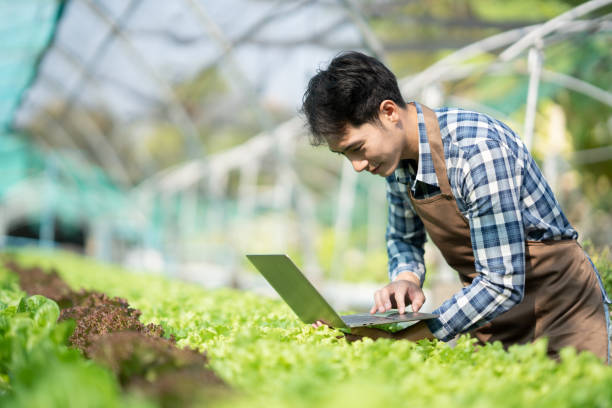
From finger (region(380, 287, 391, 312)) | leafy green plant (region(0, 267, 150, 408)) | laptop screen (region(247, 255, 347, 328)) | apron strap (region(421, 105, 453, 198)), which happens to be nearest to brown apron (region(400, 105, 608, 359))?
apron strap (region(421, 105, 453, 198))

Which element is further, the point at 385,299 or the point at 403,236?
the point at 403,236

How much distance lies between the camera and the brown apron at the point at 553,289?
2.26m

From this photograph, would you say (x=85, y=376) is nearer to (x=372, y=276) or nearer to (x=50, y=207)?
(x=372, y=276)

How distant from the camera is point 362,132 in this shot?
221cm

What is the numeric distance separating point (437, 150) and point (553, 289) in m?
0.68

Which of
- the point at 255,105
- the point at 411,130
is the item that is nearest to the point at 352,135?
the point at 411,130

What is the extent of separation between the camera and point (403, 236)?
9.46 feet

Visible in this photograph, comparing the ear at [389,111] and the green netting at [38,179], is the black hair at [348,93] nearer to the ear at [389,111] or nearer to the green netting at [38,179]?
the ear at [389,111]

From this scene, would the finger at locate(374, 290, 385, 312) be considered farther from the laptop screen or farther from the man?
the laptop screen

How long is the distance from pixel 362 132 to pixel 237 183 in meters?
16.8

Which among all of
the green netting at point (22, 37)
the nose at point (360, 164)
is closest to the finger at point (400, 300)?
the nose at point (360, 164)

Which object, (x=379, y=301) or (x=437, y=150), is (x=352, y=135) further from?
(x=379, y=301)

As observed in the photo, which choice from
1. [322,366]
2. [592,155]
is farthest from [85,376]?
[592,155]

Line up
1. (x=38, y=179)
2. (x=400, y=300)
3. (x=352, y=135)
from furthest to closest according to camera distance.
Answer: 1. (x=38, y=179)
2. (x=400, y=300)
3. (x=352, y=135)
